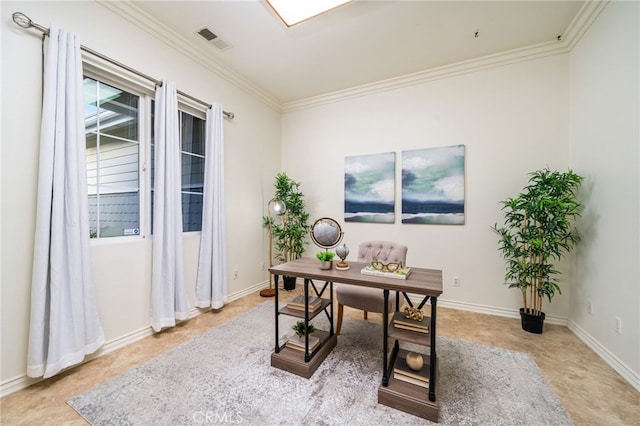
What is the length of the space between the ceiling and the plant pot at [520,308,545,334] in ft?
9.13

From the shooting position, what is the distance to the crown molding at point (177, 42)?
214 centimetres

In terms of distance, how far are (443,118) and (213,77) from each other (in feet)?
9.34

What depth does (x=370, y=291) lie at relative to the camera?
84.5 inches

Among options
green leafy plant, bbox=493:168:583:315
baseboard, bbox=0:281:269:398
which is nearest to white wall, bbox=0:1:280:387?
baseboard, bbox=0:281:269:398

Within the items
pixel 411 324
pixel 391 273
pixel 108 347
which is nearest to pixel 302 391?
pixel 411 324

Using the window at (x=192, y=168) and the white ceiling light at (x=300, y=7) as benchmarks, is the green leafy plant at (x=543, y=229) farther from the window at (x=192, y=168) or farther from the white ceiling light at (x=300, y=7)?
the window at (x=192, y=168)

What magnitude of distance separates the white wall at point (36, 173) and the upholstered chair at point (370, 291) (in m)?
1.67

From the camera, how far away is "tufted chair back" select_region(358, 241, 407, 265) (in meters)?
2.37

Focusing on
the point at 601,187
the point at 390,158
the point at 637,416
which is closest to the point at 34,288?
the point at 390,158

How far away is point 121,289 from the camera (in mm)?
2170

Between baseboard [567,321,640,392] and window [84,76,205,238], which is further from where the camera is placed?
window [84,76,205,238]

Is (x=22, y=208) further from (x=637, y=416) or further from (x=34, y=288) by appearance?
(x=637, y=416)

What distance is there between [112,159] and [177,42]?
4.51 ft

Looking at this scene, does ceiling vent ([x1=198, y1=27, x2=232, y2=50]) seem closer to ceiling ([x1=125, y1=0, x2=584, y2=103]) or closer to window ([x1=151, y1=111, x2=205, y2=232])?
ceiling ([x1=125, y1=0, x2=584, y2=103])
